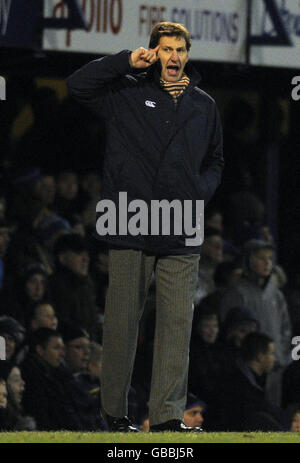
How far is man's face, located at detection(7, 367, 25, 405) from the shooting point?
29.3ft

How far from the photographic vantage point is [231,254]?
12.8m

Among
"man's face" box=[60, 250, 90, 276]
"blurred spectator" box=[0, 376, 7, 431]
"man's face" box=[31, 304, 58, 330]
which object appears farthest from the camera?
"man's face" box=[60, 250, 90, 276]

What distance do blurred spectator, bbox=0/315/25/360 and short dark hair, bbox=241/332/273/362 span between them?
2.20 meters

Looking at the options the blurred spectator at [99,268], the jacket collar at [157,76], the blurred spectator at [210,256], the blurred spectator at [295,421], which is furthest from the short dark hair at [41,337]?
the jacket collar at [157,76]

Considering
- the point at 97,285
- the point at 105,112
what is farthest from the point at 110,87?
the point at 97,285

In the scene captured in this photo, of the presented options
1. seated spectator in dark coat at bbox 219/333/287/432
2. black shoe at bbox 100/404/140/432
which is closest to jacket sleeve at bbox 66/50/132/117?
black shoe at bbox 100/404/140/432

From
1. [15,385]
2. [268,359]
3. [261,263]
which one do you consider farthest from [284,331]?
[15,385]

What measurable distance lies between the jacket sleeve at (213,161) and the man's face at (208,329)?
159 inches

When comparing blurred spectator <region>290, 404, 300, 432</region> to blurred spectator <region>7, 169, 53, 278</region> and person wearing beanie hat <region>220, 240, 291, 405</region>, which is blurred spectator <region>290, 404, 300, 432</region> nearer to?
person wearing beanie hat <region>220, 240, 291, 405</region>

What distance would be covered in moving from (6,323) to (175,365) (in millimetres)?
2860

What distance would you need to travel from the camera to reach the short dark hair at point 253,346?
1109 centimetres

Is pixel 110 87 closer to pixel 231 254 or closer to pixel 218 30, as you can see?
pixel 218 30

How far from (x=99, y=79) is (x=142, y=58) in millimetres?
219

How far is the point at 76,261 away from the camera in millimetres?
10719
